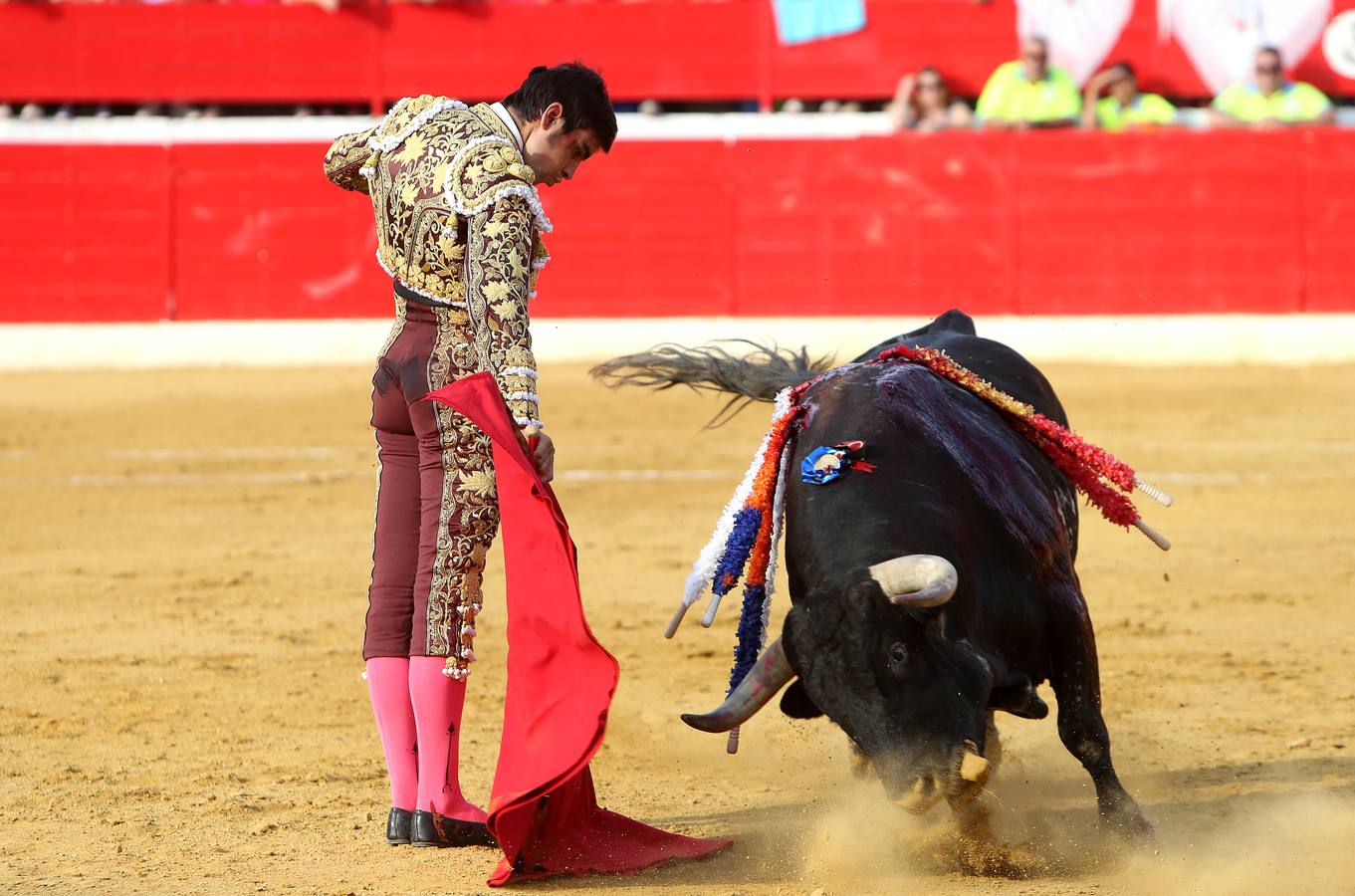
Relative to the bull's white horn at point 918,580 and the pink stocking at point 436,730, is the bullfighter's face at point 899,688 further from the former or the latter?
the pink stocking at point 436,730

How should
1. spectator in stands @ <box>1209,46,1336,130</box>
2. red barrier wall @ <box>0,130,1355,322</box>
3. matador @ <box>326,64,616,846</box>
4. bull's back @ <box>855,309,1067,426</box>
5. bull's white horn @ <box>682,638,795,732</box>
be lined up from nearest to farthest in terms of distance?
bull's white horn @ <box>682,638,795,732</box> < matador @ <box>326,64,616,846</box> < bull's back @ <box>855,309,1067,426</box> < red barrier wall @ <box>0,130,1355,322</box> < spectator in stands @ <box>1209,46,1336,130</box>

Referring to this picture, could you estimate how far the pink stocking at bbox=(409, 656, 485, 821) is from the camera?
2842mm

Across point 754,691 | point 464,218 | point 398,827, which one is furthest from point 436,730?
point 464,218

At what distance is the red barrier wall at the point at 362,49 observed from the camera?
11.8 metres

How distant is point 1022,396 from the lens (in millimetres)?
3578

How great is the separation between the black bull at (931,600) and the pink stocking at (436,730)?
503mm

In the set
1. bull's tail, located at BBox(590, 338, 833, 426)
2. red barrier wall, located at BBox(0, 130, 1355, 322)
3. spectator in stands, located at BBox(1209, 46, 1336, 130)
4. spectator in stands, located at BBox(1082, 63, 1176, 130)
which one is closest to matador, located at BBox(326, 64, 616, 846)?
bull's tail, located at BBox(590, 338, 833, 426)

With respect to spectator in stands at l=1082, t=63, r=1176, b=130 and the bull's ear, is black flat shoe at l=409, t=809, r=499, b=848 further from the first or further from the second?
spectator in stands at l=1082, t=63, r=1176, b=130

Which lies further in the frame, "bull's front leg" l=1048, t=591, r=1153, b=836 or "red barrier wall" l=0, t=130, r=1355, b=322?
"red barrier wall" l=0, t=130, r=1355, b=322

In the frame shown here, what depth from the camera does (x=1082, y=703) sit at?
2.92 meters

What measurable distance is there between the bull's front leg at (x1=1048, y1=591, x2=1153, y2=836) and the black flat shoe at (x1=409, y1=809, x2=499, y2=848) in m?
0.96

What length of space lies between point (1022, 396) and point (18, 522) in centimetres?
400

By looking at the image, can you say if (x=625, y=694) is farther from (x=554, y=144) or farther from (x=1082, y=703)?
(x=554, y=144)

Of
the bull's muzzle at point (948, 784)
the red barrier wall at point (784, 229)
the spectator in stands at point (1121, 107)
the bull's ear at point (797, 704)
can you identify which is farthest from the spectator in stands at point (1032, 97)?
the bull's muzzle at point (948, 784)
